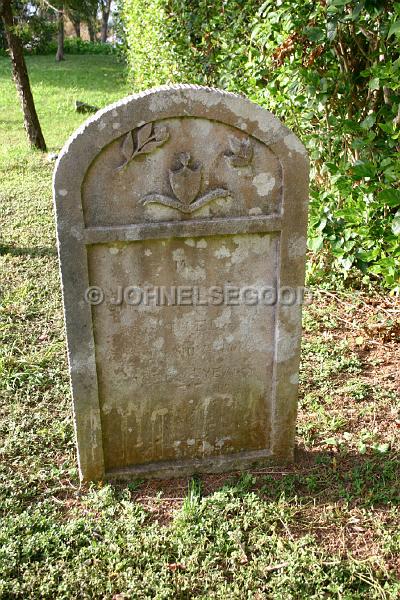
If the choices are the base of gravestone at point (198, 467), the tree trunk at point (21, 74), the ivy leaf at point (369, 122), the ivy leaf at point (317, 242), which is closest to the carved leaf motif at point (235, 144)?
the base of gravestone at point (198, 467)

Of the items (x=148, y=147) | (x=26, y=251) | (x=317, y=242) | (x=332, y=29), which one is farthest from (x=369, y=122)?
(x=26, y=251)

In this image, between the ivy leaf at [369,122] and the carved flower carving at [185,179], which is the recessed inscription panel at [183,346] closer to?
the carved flower carving at [185,179]

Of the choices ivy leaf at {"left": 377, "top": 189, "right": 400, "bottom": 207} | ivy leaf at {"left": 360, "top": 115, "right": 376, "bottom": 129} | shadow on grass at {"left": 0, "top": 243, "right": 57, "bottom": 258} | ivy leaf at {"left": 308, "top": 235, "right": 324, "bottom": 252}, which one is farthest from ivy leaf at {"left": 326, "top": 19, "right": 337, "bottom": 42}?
shadow on grass at {"left": 0, "top": 243, "right": 57, "bottom": 258}

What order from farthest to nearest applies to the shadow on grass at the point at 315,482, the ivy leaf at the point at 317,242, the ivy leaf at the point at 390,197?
1. the ivy leaf at the point at 317,242
2. the ivy leaf at the point at 390,197
3. the shadow on grass at the point at 315,482

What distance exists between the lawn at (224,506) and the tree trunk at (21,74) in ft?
20.5

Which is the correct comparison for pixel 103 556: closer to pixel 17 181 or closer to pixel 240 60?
pixel 240 60

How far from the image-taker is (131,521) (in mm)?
2699

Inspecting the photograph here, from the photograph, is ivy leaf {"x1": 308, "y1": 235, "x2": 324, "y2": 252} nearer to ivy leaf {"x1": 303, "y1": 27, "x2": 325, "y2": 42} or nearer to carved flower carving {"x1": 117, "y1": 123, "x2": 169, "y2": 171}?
ivy leaf {"x1": 303, "y1": 27, "x2": 325, "y2": 42}

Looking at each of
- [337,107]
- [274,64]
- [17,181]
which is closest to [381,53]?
[337,107]

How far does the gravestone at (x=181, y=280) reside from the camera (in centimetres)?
237

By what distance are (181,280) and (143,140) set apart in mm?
653

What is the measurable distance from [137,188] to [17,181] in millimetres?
6176

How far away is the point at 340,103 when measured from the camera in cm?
441

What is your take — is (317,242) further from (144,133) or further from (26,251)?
(26,251)
